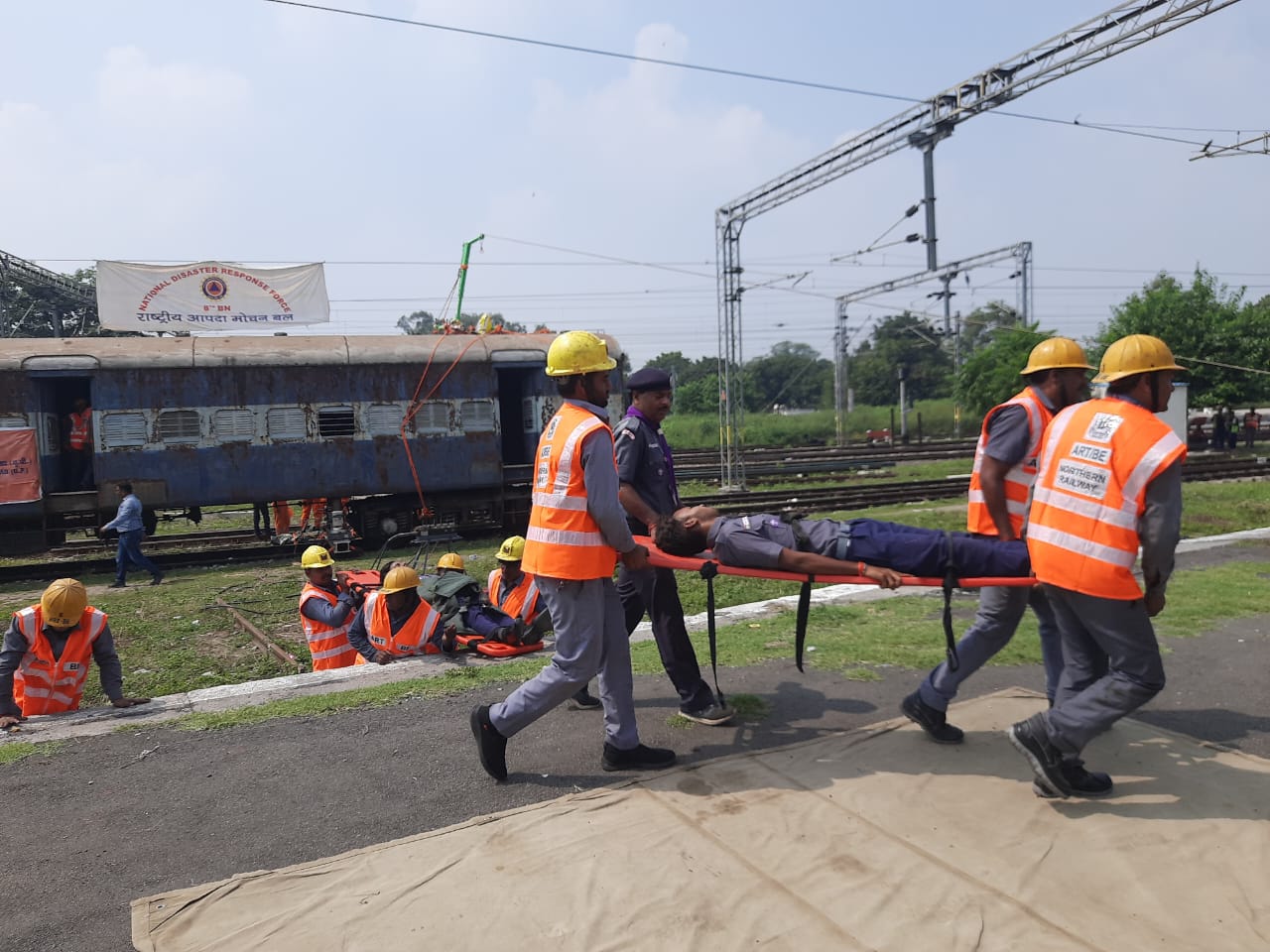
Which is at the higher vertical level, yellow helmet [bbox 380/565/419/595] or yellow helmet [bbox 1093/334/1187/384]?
yellow helmet [bbox 1093/334/1187/384]

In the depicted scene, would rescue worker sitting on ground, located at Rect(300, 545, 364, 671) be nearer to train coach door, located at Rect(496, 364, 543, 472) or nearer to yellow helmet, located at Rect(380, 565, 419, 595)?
yellow helmet, located at Rect(380, 565, 419, 595)

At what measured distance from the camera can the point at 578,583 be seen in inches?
159

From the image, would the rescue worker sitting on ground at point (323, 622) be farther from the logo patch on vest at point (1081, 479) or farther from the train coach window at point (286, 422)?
the train coach window at point (286, 422)

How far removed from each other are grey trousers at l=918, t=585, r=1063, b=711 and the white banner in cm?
1642

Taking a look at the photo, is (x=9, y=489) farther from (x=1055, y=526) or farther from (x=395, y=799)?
(x=1055, y=526)

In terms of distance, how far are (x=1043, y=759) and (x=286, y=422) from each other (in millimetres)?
13227

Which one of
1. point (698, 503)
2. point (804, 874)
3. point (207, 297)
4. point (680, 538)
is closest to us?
point (804, 874)

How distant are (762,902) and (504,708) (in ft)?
5.11

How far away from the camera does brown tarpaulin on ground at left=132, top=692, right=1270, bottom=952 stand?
280 cm

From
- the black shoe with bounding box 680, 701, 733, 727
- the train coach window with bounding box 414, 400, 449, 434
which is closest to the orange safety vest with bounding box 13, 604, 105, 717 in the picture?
the black shoe with bounding box 680, 701, 733, 727

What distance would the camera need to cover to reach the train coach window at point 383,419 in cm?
1478

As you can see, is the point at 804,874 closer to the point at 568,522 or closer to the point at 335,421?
the point at 568,522

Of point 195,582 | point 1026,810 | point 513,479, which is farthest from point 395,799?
point 513,479

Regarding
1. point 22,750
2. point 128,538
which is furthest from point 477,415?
point 22,750
